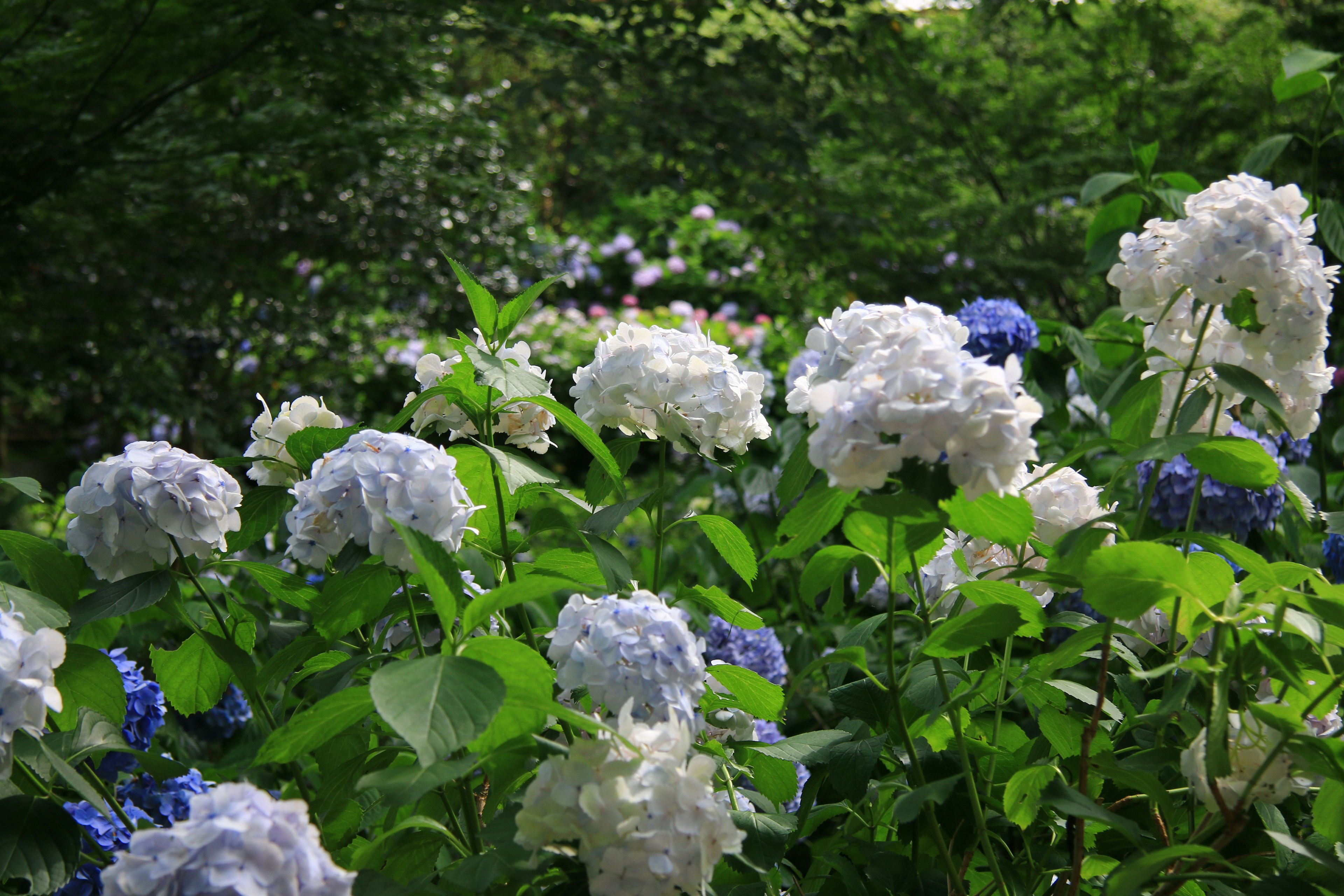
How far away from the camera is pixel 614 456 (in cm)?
140

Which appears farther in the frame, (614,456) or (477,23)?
(477,23)

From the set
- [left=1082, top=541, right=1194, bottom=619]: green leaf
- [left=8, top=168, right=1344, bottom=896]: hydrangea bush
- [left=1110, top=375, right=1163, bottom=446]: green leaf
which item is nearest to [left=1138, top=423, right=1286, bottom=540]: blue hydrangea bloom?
[left=8, top=168, right=1344, bottom=896]: hydrangea bush

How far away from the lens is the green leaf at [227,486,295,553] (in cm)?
125

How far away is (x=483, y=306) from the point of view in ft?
4.03

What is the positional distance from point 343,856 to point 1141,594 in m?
0.92

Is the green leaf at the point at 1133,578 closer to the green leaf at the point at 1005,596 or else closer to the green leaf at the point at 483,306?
the green leaf at the point at 1005,596

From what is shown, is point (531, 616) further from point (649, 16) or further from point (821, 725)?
point (649, 16)

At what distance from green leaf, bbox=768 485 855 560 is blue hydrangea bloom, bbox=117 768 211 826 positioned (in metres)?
1.12

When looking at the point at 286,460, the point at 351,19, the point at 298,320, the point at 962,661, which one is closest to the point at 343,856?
the point at 286,460

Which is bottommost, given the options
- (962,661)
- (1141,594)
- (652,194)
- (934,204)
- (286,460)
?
(652,194)

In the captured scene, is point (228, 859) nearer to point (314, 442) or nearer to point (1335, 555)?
point (314, 442)

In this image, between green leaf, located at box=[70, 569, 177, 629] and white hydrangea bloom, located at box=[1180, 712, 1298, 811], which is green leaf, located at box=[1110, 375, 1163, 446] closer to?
white hydrangea bloom, located at box=[1180, 712, 1298, 811]

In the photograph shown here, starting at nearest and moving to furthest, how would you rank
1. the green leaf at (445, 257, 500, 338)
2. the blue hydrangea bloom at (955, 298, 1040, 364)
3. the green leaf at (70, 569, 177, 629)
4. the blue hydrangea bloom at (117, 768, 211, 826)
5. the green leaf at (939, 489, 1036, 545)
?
the green leaf at (939, 489, 1036, 545) → the green leaf at (70, 569, 177, 629) → the green leaf at (445, 257, 500, 338) → the blue hydrangea bloom at (117, 768, 211, 826) → the blue hydrangea bloom at (955, 298, 1040, 364)

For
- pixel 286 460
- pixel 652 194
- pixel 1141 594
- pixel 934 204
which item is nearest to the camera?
pixel 1141 594
